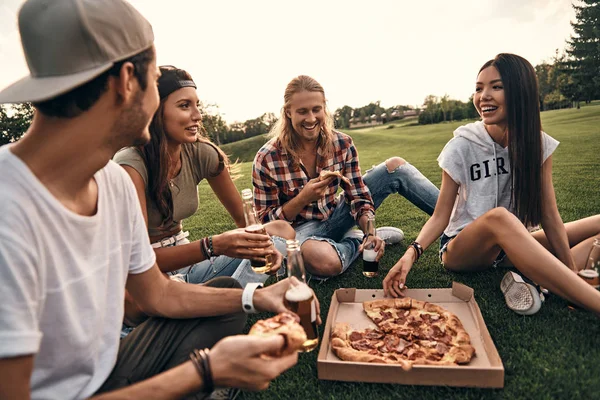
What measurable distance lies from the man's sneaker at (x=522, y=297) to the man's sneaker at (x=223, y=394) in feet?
8.36

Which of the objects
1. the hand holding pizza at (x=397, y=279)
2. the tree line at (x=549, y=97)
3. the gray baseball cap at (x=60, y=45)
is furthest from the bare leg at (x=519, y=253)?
the tree line at (x=549, y=97)

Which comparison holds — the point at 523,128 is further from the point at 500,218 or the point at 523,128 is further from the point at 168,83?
the point at 168,83

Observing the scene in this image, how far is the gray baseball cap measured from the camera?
5.84 ft

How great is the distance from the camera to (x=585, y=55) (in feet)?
219

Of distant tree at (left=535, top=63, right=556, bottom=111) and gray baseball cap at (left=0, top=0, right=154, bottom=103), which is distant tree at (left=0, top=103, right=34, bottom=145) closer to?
gray baseball cap at (left=0, top=0, right=154, bottom=103)

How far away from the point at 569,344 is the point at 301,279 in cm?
213

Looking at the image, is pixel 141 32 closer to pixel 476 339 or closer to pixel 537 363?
pixel 476 339

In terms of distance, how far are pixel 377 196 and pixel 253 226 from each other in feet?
9.12

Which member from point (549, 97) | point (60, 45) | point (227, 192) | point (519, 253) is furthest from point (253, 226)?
point (549, 97)

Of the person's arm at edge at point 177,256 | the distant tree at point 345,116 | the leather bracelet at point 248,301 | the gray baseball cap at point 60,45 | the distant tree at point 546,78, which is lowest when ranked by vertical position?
the leather bracelet at point 248,301

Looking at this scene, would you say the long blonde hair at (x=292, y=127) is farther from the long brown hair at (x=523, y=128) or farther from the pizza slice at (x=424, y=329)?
the pizza slice at (x=424, y=329)

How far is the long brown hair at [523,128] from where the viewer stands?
12.7 feet

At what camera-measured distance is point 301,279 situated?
9.53ft

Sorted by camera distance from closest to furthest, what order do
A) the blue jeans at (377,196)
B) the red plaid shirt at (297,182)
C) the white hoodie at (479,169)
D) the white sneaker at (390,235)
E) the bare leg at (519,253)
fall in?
the bare leg at (519,253), the white hoodie at (479,169), the red plaid shirt at (297,182), the blue jeans at (377,196), the white sneaker at (390,235)
